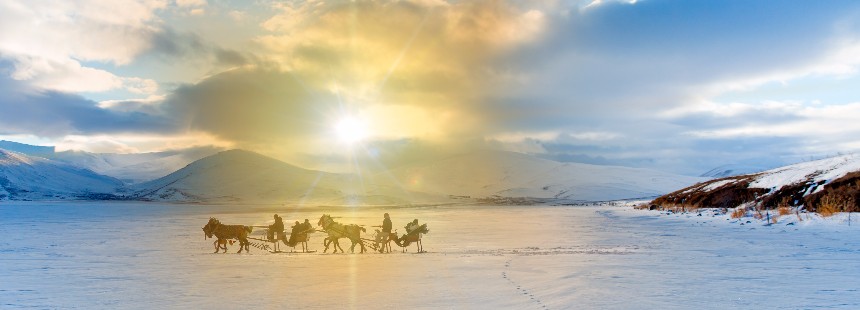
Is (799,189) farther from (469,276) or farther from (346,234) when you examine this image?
(469,276)

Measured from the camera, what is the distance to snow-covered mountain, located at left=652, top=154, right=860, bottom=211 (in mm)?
31797

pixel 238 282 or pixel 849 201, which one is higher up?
pixel 849 201

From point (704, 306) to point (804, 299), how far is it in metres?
1.76

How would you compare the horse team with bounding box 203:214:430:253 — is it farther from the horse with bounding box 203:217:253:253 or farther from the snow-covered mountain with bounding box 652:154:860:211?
the snow-covered mountain with bounding box 652:154:860:211

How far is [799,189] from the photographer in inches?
1414

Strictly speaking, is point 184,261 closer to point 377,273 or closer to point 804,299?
point 377,273

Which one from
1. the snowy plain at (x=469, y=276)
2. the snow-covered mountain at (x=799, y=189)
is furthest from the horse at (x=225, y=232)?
the snow-covered mountain at (x=799, y=189)

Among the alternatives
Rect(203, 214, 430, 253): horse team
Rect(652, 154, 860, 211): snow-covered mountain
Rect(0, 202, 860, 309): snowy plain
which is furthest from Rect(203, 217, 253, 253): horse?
Rect(652, 154, 860, 211): snow-covered mountain

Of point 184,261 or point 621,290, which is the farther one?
point 184,261

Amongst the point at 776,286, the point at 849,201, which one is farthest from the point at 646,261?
the point at 849,201

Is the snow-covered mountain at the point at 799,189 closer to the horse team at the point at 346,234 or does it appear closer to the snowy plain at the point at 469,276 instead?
the snowy plain at the point at 469,276

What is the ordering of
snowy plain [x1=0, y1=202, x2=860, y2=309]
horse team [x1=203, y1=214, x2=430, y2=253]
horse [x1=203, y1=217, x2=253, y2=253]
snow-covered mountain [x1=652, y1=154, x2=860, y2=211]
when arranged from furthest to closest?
1. snow-covered mountain [x1=652, y1=154, x2=860, y2=211]
2. horse [x1=203, y1=217, x2=253, y2=253]
3. horse team [x1=203, y1=214, x2=430, y2=253]
4. snowy plain [x1=0, y1=202, x2=860, y2=309]

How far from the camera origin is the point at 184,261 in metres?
17.0

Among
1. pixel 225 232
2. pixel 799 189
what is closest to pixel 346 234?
pixel 225 232
